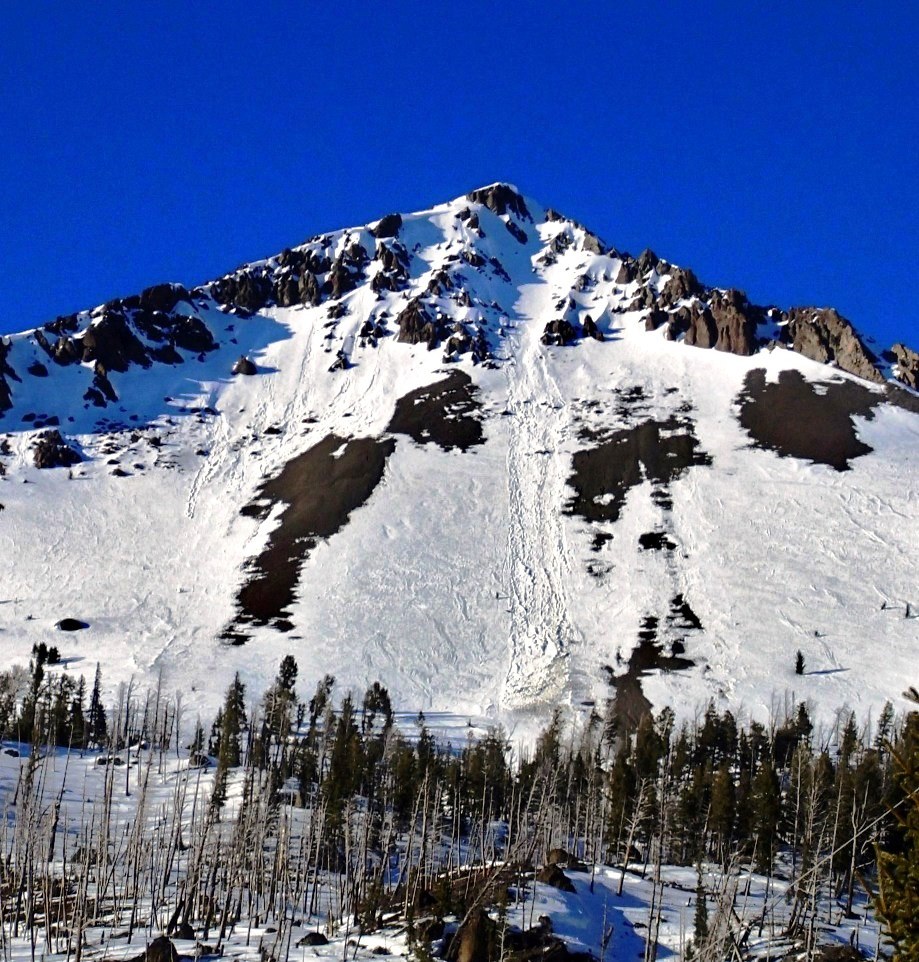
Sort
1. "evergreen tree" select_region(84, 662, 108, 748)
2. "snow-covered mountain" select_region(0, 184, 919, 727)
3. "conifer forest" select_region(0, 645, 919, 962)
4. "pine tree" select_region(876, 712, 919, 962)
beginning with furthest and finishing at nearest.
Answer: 1. "snow-covered mountain" select_region(0, 184, 919, 727)
2. "evergreen tree" select_region(84, 662, 108, 748)
3. "conifer forest" select_region(0, 645, 919, 962)
4. "pine tree" select_region(876, 712, 919, 962)

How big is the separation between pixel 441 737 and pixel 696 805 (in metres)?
35.1

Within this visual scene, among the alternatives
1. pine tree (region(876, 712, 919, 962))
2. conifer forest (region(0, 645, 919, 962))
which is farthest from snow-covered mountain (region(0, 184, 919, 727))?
pine tree (region(876, 712, 919, 962))

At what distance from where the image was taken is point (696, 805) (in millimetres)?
81375

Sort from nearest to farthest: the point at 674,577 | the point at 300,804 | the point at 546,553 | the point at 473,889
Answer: the point at 473,889 < the point at 300,804 < the point at 674,577 < the point at 546,553

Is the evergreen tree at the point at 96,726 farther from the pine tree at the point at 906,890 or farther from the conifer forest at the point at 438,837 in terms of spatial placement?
the pine tree at the point at 906,890

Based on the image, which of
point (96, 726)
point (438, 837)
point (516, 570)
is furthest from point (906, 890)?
point (516, 570)

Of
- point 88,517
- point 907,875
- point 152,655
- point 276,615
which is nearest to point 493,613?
point 276,615

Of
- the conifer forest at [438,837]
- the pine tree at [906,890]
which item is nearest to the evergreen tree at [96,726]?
the conifer forest at [438,837]

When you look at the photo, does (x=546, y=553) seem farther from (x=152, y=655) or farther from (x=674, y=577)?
(x=152, y=655)

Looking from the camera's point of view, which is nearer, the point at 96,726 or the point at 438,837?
the point at 438,837

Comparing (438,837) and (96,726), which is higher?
(96,726)

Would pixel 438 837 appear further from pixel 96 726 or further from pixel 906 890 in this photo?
pixel 906 890

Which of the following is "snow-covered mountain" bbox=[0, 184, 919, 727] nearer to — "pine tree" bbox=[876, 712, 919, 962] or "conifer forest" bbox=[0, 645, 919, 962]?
"conifer forest" bbox=[0, 645, 919, 962]

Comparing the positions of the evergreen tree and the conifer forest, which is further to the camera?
the evergreen tree
